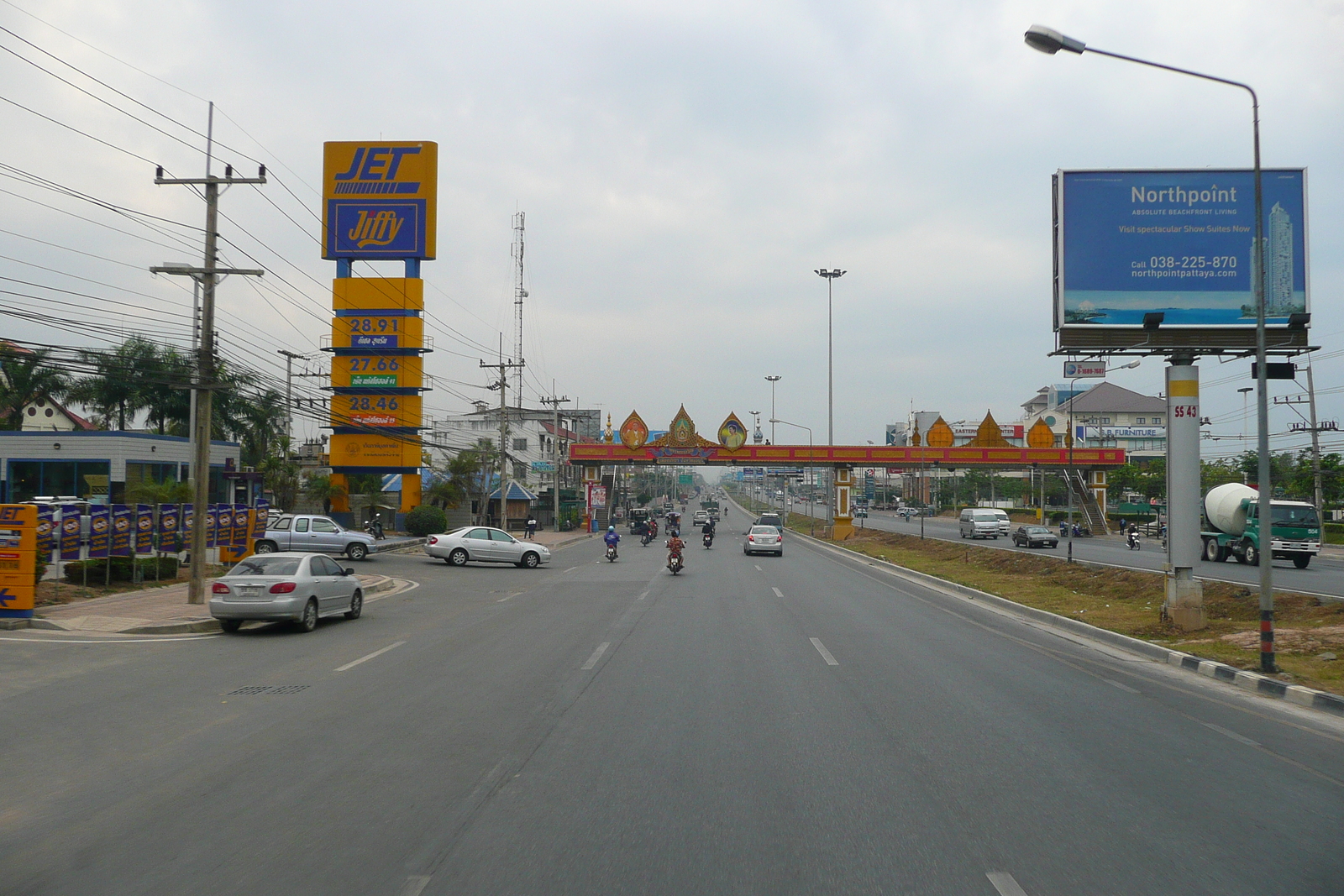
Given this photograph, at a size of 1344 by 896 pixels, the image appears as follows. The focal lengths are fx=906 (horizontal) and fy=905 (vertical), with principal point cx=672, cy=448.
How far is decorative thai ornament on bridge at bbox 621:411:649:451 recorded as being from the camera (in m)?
63.7

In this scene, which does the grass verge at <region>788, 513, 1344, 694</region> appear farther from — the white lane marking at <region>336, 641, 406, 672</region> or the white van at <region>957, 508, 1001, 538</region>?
the white van at <region>957, 508, 1001, 538</region>

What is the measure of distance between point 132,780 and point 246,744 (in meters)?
1.16

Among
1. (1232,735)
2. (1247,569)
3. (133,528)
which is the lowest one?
(1247,569)

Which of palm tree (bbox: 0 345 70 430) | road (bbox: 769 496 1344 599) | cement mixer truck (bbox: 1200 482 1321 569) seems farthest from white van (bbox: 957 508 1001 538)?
palm tree (bbox: 0 345 70 430)

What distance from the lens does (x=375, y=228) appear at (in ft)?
147

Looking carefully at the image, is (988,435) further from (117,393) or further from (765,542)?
(117,393)

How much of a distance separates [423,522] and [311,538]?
16.2 metres

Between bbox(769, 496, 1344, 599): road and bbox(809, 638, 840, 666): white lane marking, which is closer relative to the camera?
bbox(809, 638, 840, 666): white lane marking

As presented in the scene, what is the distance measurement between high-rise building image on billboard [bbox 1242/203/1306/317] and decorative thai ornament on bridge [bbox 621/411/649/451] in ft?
160

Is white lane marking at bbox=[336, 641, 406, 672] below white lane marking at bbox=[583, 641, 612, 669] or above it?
below

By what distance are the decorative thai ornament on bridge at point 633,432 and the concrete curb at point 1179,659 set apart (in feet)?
133

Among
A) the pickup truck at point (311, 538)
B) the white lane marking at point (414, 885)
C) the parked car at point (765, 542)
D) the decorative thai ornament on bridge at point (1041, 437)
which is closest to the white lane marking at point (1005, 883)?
the white lane marking at point (414, 885)

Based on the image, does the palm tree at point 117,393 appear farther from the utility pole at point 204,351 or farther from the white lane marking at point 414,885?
the white lane marking at point 414,885

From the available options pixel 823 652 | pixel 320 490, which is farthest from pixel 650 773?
pixel 320 490
